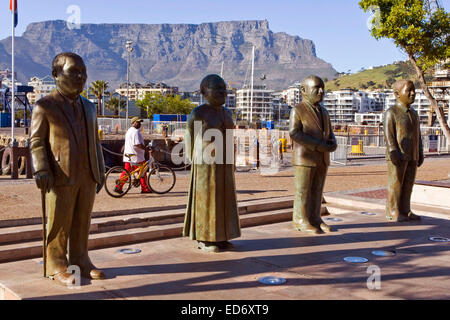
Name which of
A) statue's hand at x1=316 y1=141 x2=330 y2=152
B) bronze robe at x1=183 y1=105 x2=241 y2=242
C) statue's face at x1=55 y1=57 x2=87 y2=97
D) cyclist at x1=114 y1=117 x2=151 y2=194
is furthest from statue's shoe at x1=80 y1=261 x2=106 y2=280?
cyclist at x1=114 y1=117 x2=151 y2=194

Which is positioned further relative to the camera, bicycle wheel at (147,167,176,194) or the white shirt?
bicycle wheel at (147,167,176,194)

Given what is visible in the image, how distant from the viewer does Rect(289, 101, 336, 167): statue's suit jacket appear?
6848 mm

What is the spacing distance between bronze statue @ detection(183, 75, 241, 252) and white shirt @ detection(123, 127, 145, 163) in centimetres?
521

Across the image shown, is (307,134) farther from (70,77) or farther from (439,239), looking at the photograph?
(70,77)

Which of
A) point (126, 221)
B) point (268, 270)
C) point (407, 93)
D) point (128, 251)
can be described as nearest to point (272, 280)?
point (268, 270)

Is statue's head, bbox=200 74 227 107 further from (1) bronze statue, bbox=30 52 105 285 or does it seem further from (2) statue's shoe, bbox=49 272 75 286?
(2) statue's shoe, bbox=49 272 75 286

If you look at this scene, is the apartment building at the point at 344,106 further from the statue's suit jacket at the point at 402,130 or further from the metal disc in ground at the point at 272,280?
the metal disc in ground at the point at 272,280

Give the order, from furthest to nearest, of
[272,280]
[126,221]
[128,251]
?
[126,221], [128,251], [272,280]

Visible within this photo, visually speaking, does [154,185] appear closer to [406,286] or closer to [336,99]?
[406,286]

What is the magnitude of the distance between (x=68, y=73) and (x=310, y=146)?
352 centimetres

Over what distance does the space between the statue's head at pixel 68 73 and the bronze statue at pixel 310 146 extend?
325 centimetres

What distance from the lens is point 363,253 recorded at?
6145 mm

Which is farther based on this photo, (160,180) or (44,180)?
(160,180)

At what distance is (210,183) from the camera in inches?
231
